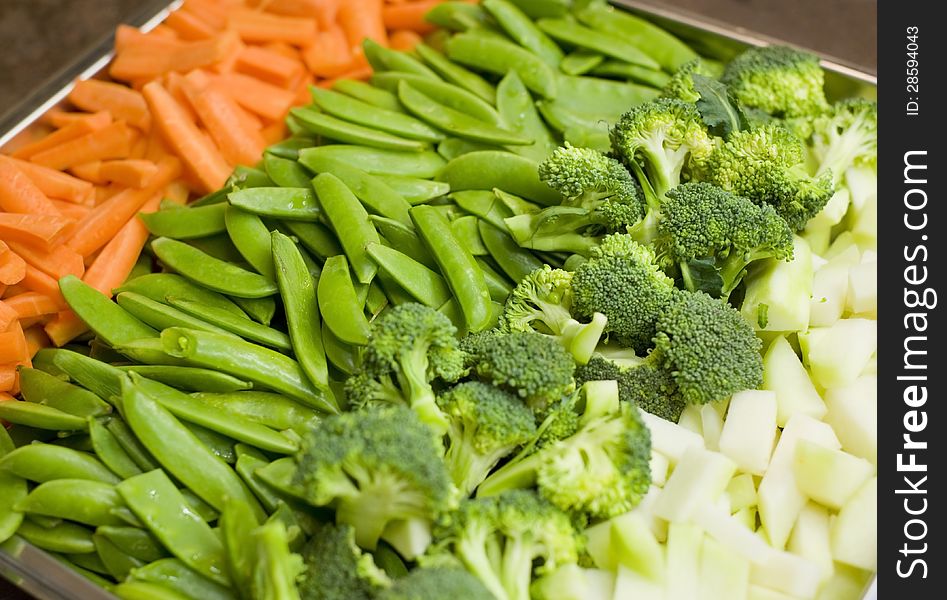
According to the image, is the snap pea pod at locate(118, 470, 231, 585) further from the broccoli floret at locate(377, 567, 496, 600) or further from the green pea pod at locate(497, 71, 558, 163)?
the green pea pod at locate(497, 71, 558, 163)

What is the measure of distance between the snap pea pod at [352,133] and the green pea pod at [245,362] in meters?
0.88

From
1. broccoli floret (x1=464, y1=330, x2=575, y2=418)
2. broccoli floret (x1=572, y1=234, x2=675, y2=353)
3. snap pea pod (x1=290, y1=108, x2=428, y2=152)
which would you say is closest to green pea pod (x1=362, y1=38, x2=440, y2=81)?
snap pea pod (x1=290, y1=108, x2=428, y2=152)

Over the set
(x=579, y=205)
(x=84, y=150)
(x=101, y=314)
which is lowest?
(x=101, y=314)

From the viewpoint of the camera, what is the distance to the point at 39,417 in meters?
1.98

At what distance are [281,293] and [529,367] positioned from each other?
736 millimetres

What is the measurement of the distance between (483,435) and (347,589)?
444 millimetres

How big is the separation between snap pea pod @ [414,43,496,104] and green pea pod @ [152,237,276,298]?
44.3 inches

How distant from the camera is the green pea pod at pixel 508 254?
94.8 inches

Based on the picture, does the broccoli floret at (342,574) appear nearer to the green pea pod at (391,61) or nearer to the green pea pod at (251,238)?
the green pea pod at (251,238)

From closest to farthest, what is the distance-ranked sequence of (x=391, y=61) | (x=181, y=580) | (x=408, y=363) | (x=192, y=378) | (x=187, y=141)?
(x=181, y=580) → (x=408, y=363) → (x=192, y=378) → (x=187, y=141) → (x=391, y=61)

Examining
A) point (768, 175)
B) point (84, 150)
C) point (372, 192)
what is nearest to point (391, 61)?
point (372, 192)

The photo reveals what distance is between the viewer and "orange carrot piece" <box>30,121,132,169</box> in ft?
9.18

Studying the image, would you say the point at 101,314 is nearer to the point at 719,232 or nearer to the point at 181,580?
the point at 181,580
